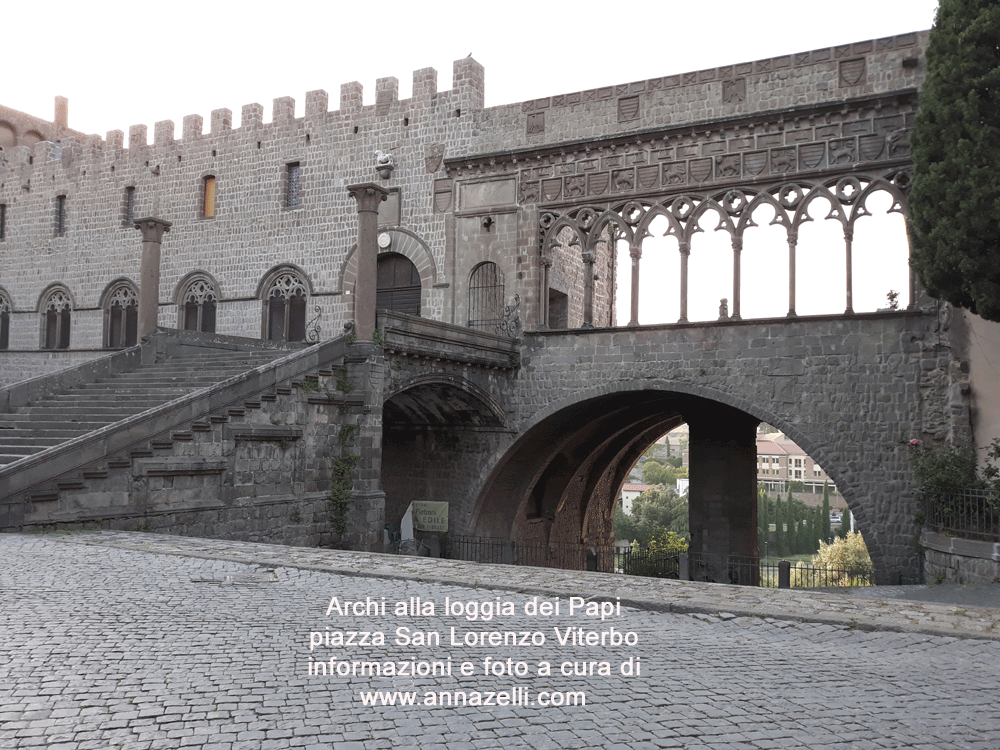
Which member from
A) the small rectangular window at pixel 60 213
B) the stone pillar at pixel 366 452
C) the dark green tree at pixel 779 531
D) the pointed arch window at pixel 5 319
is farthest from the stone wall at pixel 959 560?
the dark green tree at pixel 779 531

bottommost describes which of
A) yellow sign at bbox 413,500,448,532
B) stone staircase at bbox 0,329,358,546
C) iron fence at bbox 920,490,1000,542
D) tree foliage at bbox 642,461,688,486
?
tree foliage at bbox 642,461,688,486

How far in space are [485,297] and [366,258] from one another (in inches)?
245

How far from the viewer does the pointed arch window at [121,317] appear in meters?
26.0

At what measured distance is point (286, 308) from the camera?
2356 cm

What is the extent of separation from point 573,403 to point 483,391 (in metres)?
2.10

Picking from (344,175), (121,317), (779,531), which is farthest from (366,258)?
(779,531)

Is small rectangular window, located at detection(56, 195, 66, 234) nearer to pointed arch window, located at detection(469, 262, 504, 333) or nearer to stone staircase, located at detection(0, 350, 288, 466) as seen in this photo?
stone staircase, located at detection(0, 350, 288, 466)

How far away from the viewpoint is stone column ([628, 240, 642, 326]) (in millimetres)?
18656

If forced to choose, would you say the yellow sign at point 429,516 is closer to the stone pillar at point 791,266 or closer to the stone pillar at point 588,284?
the stone pillar at point 588,284

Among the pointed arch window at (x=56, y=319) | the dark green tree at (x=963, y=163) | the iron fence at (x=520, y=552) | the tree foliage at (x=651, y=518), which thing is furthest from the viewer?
the tree foliage at (x=651, y=518)

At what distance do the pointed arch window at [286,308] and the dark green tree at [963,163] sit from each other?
1568cm

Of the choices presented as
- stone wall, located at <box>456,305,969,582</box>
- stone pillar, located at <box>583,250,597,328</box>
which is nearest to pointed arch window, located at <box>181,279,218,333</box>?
stone pillar, located at <box>583,250,597,328</box>

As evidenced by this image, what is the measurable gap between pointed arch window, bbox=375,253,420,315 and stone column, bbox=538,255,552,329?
3.61 m

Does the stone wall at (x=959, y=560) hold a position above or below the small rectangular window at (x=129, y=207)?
below
